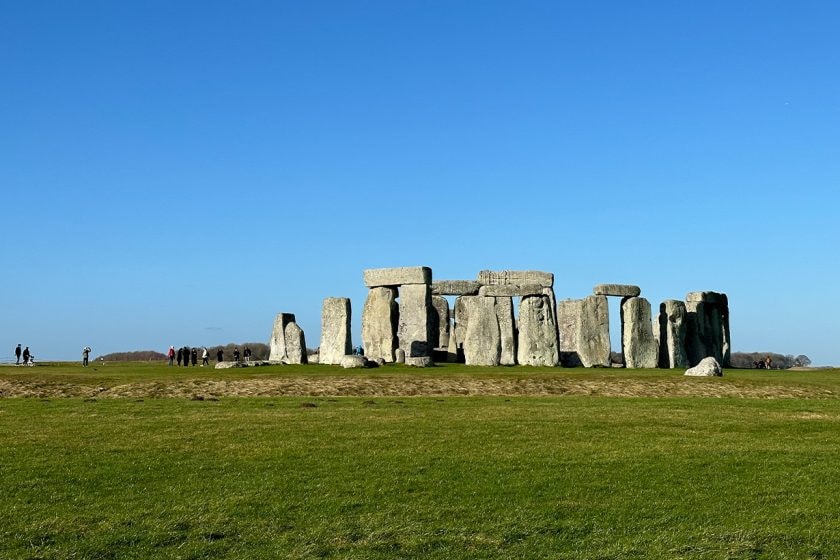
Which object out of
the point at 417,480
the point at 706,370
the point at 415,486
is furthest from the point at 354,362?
the point at 415,486

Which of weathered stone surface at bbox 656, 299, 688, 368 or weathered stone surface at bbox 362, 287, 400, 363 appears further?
weathered stone surface at bbox 656, 299, 688, 368

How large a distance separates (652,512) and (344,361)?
21711 mm

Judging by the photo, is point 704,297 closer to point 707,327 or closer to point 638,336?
point 707,327

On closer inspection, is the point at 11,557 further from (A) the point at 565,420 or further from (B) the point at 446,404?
(B) the point at 446,404

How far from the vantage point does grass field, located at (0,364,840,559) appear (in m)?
8.62

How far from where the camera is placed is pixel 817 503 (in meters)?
A: 10.1

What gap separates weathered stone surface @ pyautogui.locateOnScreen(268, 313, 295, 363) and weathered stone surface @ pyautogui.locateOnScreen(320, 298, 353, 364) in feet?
5.26

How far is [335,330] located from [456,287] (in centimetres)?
619

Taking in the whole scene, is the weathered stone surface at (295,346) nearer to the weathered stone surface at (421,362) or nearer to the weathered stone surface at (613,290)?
the weathered stone surface at (421,362)

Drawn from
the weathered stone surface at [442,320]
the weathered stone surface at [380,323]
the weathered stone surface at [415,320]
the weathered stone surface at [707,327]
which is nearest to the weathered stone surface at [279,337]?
the weathered stone surface at [380,323]

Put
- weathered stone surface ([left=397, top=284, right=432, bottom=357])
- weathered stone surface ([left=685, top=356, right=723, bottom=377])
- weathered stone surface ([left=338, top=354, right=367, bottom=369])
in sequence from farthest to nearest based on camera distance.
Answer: weathered stone surface ([left=397, top=284, right=432, bottom=357]), weathered stone surface ([left=338, top=354, right=367, bottom=369]), weathered stone surface ([left=685, top=356, right=723, bottom=377])

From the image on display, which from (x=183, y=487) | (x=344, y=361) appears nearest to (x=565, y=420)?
(x=183, y=487)

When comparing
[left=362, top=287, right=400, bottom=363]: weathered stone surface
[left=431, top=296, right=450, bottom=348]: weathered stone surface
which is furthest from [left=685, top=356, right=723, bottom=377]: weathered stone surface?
[left=431, top=296, right=450, bottom=348]: weathered stone surface

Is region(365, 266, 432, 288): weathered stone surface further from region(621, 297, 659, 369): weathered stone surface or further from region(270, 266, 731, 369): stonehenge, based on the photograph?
region(621, 297, 659, 369): weathered stone surface
